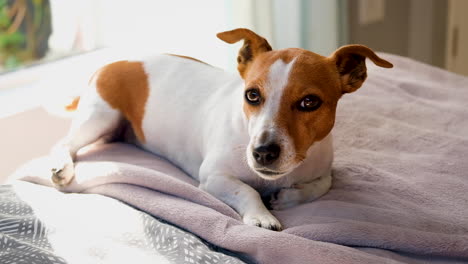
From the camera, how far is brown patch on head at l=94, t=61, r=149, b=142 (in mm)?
1872

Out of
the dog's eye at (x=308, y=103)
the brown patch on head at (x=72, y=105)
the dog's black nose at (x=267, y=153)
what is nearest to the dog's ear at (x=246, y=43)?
the dog's eye at (x=308, y=103)

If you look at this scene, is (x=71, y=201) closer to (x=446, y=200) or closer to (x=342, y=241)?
(x=342, y=241)

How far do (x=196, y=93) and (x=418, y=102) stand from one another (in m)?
0.83

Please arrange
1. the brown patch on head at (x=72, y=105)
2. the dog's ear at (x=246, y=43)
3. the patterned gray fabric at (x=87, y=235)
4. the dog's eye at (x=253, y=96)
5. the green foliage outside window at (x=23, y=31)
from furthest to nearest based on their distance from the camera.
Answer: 1. the green foliage outside window at (x=23, y=31)
2. the brown patch on head at (x=72, y=105)
3. the dog's ear at (x=246, y=43)
4. the dog's eye at (x=253, y=96)
5. the patterned gray fabric at (x=87, y=235)

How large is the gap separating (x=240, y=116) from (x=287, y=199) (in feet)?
0.84

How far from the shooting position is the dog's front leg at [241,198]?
4.46 feet

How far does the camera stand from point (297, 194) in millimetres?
1518

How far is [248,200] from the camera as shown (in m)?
1.46

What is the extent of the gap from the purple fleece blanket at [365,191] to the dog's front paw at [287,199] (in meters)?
0.03

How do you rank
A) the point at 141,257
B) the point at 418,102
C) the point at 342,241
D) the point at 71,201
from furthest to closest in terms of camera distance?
the point at 418,102 → the point at 71,201 → the point at 342,241 → the point at 141,257

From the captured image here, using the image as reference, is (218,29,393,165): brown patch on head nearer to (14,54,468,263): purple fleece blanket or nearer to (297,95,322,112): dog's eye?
(297,95,322,112): dog's eye

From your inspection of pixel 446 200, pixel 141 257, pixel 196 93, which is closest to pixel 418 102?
pixel 446 200

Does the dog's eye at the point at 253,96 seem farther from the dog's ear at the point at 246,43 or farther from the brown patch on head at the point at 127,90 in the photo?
the brown patch on head at the point at 127,90


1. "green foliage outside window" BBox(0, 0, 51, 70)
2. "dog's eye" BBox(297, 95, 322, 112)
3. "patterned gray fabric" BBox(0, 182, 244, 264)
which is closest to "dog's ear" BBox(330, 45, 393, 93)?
"dog's eye" BBox(297, 95, 322, 112)
